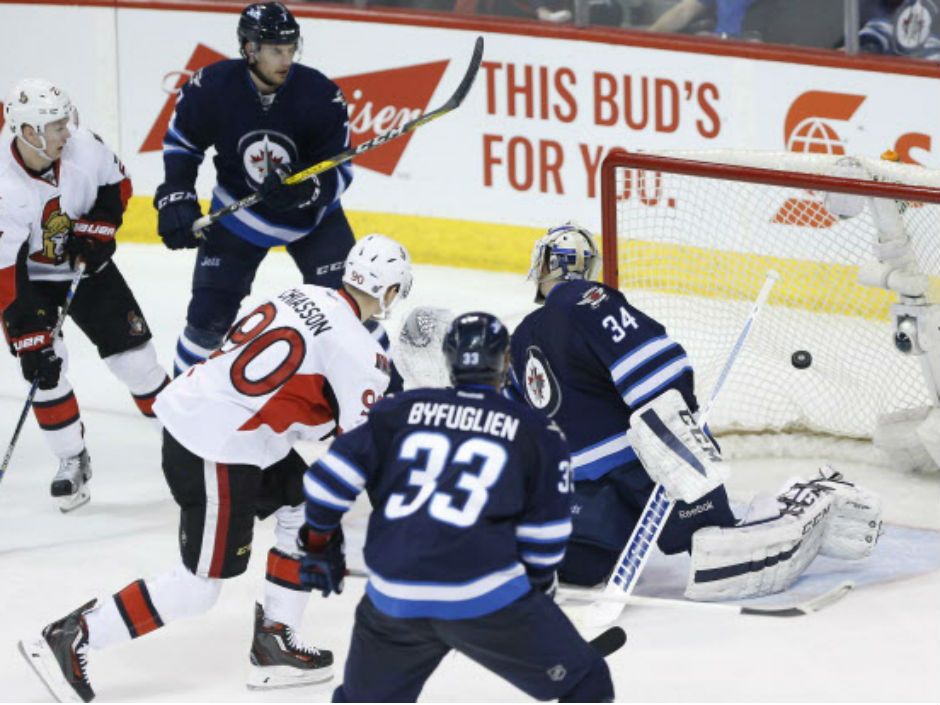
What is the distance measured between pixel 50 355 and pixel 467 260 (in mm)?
2640

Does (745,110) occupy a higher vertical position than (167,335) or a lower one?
higher

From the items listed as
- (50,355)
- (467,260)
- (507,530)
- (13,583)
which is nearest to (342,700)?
(507,530)

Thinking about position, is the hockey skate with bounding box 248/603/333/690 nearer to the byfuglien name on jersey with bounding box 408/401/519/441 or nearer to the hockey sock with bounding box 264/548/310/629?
the hockey sock with bounding box 264/548/310/629

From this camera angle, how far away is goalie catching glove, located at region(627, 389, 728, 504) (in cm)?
439

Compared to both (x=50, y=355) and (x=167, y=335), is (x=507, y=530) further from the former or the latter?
(x=167, y=335)

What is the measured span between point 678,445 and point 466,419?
1.20 metres

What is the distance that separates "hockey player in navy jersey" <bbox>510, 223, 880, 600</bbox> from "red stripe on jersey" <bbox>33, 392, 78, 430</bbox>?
1.41m

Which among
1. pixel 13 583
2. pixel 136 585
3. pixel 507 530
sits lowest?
pixel 13 583

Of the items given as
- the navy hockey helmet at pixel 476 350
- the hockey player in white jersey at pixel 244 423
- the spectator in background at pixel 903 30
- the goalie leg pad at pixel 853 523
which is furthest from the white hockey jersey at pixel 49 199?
the spectator in background at pixel 903 30

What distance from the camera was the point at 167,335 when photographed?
7078 millimetres

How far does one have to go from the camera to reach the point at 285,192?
546 centimetres

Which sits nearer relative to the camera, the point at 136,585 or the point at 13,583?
the point at 136,585

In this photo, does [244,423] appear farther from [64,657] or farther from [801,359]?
[801,359]

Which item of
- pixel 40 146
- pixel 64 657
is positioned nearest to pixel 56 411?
→ pixel 40 146
